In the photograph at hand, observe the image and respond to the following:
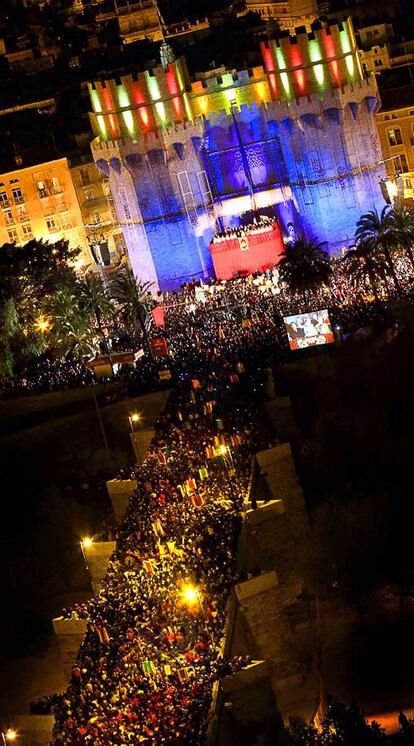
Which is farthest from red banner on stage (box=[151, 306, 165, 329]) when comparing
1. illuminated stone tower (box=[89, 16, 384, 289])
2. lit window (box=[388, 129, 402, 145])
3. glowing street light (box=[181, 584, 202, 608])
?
glowing street light (box=[181, 584, 202, 608])

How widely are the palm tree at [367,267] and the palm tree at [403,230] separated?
1214 millimetres

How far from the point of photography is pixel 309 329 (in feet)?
161

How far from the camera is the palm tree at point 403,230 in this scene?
185 feet

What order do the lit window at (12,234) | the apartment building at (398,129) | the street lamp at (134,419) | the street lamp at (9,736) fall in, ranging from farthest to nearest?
the lit window at (12,234), the apartment building at (398,129), the street lamp at (134,419), the street lamp at (9,736)

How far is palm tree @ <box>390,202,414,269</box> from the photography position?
56300mm

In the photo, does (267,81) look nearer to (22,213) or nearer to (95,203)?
(95,203)

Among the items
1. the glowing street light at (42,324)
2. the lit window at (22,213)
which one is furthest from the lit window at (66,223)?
the glowing street light at (42,324)

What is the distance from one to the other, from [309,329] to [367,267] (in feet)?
22.6

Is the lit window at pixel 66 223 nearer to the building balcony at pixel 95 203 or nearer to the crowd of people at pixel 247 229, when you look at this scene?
the building balcony at pixel 95 203

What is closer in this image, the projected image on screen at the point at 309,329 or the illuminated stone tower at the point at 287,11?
the projected image on screen at the point at 309,329

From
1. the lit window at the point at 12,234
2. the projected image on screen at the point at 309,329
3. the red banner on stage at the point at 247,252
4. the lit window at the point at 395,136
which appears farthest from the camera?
the lit window at the point at 12,234

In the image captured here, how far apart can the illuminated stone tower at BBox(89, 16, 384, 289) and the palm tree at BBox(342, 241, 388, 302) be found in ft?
46.2

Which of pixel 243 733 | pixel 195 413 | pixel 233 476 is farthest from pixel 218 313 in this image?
pixel 243 733

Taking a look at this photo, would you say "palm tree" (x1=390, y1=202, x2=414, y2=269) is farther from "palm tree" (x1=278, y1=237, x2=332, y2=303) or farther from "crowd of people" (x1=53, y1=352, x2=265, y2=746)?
"crowd of people" (x1=53, y1=352, x2=265, y2=746)
